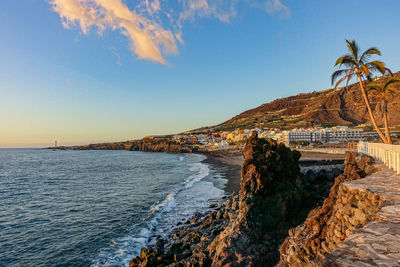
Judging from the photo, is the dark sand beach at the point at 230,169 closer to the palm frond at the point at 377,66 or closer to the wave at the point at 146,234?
the wave at the point at 146,234

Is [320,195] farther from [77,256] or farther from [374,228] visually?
[77,256]

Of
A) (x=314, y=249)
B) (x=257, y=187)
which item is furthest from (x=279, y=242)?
(x=314, y=249)

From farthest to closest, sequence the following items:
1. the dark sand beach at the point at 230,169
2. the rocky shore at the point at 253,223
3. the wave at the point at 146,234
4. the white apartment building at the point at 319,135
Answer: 1. the white apartment building at the point at 319,135
2. the dark sand beach at the point at 230,169
3. the wave at the point at 146,234
4. the rocky shore at the point at 253,223

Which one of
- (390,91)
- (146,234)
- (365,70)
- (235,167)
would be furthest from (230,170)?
(365,70)

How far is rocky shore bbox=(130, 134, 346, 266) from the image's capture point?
8211mm

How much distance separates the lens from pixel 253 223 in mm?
9375

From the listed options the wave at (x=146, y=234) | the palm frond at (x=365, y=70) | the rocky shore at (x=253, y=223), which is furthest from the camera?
the palm frond at (x=365, y=70)

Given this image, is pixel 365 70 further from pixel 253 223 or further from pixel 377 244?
pixel 377 244

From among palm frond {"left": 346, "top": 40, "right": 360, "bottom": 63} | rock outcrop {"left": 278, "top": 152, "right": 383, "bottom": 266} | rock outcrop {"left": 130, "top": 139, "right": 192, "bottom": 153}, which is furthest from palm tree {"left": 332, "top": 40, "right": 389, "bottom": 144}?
rock outcrop {"left": 130, "top": 139, "right": 192, "bottom": 153}

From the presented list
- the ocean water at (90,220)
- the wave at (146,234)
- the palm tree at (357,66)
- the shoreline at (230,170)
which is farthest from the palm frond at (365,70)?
the wave at (146,234)

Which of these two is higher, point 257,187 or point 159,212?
point 257,187

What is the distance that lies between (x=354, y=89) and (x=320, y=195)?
498 feet

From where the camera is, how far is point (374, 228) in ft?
12.3

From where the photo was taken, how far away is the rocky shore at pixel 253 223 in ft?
26.9
